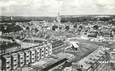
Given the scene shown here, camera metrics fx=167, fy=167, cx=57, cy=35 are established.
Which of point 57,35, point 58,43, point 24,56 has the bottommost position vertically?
point 24,56

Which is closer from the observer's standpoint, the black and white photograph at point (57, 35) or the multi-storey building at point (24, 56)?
the multi-storey building at point (24, 56)

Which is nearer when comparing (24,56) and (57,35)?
(24,56)

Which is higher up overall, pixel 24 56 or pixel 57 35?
pixel 57 35

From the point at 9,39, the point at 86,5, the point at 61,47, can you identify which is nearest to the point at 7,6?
the point at 9,39

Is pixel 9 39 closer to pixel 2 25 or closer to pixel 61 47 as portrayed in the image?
pixel 2 25

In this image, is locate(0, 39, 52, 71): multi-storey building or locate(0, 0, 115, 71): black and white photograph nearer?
locate(0, 39, 52, 71): multi-storey building

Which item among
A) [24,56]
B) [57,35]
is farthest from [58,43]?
[24,56]

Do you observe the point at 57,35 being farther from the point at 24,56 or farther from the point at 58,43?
the point at 24,56
